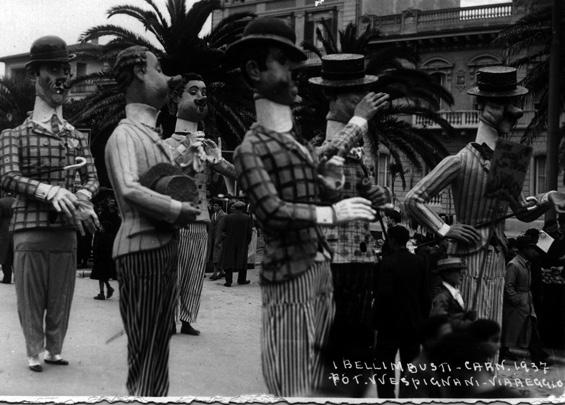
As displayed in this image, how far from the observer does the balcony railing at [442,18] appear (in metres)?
23.4

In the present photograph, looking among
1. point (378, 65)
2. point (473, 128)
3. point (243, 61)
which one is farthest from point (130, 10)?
point (243, 61)

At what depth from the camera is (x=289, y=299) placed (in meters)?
3.60

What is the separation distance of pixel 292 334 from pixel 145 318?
107 centimetres

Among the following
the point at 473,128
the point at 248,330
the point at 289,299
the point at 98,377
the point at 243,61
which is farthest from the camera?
the point at 473,128

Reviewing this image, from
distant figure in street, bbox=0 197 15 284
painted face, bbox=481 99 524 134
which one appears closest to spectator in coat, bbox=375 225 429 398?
painted face, bbox=481 99 524 134

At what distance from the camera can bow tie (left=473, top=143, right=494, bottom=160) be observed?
533 centimetres

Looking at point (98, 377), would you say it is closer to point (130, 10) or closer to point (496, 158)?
point (496, 158)

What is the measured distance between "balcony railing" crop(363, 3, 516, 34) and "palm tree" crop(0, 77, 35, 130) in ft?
42.7

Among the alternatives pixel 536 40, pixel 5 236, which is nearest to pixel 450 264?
pixel 5 236

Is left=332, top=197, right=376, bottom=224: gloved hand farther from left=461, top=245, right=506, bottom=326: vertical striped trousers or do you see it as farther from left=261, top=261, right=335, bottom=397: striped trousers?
left=461, top=245, right=506, bottom=326: vertical striped trousers

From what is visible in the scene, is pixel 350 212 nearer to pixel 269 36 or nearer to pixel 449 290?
pixel 269 36

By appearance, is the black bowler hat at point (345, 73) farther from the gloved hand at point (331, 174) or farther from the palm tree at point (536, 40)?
the palm tree at point (536, 40)

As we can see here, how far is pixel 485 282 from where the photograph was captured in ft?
17.3

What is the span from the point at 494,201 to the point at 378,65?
1109cm
